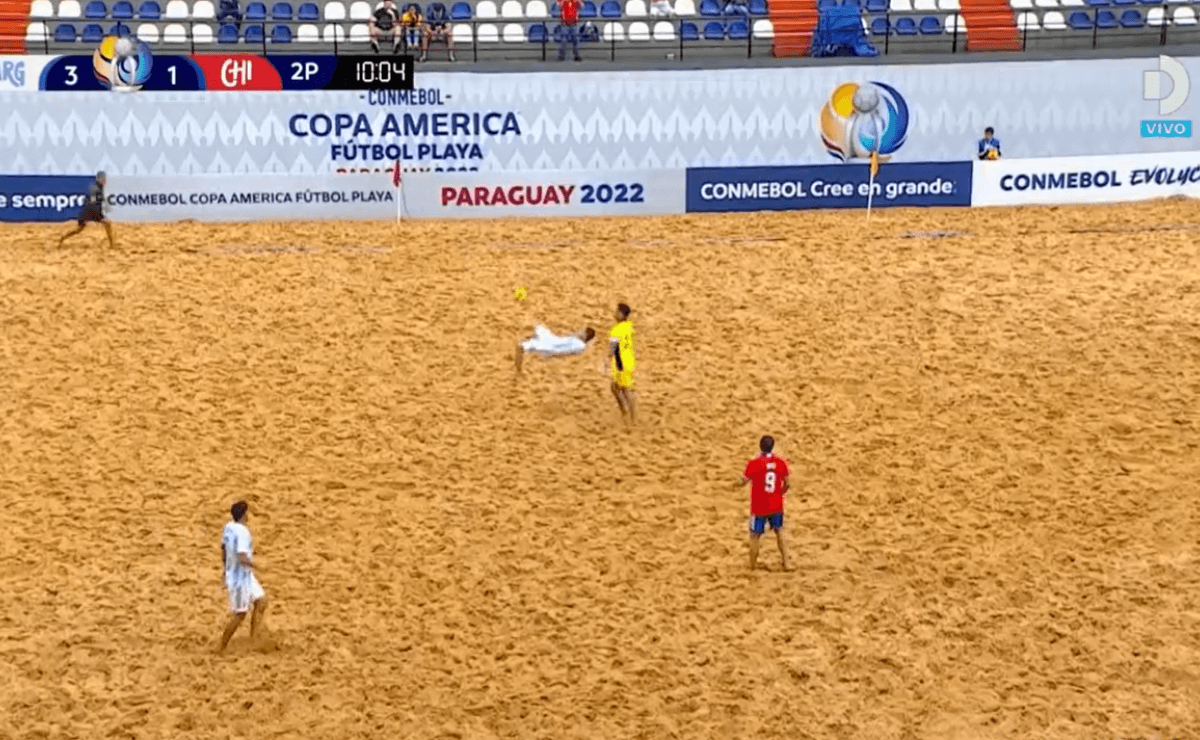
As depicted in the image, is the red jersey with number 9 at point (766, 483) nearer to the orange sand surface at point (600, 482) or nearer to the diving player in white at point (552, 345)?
the orange sand surface at point (600, 482)

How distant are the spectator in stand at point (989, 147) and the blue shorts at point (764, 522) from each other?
17.5 meters

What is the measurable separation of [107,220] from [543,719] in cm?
1549

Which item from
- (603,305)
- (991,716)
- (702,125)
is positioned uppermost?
(702,125)

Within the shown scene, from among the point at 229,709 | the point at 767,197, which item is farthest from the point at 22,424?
the point at 767,197

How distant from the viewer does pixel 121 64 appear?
3156cm

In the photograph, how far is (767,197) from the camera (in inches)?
1221

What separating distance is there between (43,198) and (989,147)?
17141mm

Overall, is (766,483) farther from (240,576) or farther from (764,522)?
(240,576)

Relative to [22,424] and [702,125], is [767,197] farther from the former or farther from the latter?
[22,424]

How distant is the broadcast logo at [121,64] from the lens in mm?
31453

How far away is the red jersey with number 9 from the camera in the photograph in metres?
16.6

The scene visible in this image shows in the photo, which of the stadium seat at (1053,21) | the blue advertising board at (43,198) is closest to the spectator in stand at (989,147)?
the stadium seat at (1053,21)

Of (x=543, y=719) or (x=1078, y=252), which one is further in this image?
(x=1078, y=252)

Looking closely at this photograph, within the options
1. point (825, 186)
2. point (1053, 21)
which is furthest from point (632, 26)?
point (1053, 21)
